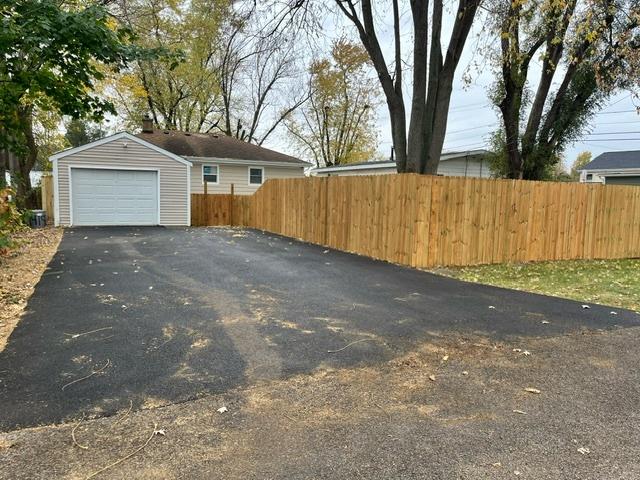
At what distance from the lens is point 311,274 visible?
809cm

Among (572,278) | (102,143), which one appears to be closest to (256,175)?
(102,143)

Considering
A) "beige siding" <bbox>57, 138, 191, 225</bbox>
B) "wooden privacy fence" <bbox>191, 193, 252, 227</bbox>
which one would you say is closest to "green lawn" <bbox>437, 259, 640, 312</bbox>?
"wooden privacy fence" <bbox>191, 193, 252, 227</bbox>

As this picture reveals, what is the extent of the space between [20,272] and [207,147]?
15068 millimetres

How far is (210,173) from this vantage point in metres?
21.2

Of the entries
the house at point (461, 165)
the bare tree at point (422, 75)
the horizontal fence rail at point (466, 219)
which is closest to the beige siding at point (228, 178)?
the house at point (461, 165)

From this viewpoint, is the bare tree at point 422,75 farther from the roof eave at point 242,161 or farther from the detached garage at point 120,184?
the roof eave at point 242,161

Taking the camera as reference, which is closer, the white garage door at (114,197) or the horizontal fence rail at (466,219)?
the horizontal fence rail at (466,219)

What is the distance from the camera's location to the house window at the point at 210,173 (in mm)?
21000

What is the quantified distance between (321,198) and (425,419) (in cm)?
962

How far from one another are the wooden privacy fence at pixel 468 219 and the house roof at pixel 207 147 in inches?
391

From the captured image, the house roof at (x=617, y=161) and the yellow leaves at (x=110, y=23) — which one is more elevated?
the yellow leaves at (x=110, y=23)

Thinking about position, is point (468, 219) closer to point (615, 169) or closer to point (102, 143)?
point (102, 143)

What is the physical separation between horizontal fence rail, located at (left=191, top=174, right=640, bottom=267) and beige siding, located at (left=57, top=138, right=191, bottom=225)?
6.71 m

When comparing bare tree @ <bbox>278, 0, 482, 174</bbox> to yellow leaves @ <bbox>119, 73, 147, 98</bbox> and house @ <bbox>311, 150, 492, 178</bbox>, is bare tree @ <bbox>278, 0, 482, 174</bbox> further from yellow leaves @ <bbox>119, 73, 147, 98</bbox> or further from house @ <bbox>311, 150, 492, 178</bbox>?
yellow leaves @ <bbox>119, 73, 147, 98</bbox>
